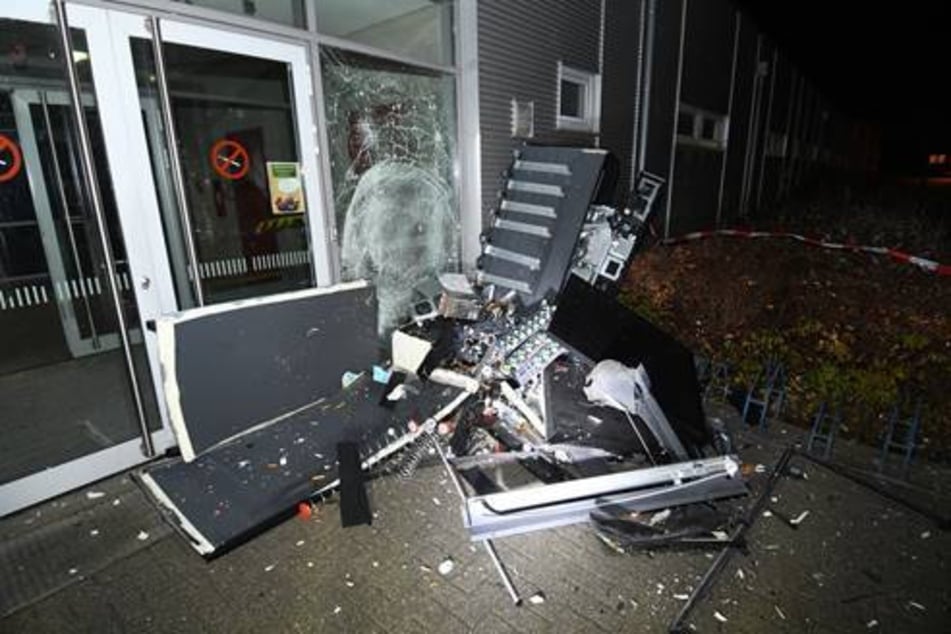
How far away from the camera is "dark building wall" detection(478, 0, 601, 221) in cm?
455

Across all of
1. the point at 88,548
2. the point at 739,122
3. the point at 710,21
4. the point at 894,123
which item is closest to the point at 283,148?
the point at 88,548

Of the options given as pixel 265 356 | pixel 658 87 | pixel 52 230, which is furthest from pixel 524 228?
pixel 658 87

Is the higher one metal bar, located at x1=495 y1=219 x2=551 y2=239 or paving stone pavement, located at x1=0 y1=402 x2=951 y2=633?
metal bar, located at x1=495 y1=219 x2=551 y2=239

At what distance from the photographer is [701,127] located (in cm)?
872

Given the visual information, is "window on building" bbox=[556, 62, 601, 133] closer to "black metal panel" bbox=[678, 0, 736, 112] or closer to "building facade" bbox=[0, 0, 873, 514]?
"building facade" bbox=[0, 0, 873, 514]

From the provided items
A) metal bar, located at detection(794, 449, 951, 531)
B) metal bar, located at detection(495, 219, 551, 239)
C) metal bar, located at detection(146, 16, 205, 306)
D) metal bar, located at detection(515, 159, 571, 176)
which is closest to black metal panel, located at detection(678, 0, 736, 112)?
metal bar, located at detection(515, 159, 571, 176)

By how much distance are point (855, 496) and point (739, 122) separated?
958 cm

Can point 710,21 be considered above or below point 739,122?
above

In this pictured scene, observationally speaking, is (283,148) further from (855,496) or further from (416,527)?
(855,496)

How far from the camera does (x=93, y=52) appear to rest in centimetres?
251

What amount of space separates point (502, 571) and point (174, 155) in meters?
2.99

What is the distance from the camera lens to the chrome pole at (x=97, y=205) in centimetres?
243

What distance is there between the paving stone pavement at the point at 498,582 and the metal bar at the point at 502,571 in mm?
31

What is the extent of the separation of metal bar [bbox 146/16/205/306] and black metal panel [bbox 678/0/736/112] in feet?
23.9
